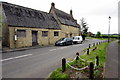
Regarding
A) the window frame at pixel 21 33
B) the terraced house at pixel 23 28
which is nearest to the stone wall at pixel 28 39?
the terraced house at pixel 23 28

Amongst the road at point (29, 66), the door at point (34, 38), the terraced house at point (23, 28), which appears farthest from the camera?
the door at point (34, 38)

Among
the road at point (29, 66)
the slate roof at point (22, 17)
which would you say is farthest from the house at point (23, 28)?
the road at point (29, 66)

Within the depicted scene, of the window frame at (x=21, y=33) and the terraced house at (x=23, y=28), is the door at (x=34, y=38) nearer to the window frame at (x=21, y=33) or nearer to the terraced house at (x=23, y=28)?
the terraced house at (x=23, y=28)

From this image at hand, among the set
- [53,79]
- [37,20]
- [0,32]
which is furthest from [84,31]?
[53,79]

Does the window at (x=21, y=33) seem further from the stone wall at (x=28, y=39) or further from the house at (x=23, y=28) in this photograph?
the stone wall at (x=28, y=39)

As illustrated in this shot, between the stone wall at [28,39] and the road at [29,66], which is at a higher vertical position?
the stone wall at [28,39]

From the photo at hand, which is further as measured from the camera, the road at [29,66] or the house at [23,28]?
the house at [23,28]

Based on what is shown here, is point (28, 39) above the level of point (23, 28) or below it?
below

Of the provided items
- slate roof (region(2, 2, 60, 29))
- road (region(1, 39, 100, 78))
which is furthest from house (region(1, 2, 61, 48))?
road (region(1, 39, 100, 78))

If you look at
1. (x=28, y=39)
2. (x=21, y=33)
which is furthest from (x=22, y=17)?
(x=28, y=39)

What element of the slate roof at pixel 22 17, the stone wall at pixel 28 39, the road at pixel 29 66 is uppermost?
the slate roof at pixel 22 17

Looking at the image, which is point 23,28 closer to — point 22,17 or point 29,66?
point 22,17

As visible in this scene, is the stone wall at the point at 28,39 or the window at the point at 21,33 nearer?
the stone wall at the point at 28,39

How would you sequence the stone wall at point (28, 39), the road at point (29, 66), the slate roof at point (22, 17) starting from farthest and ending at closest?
the slate roof at point (22, 17), the stone wall at point (28, 39), the road at point (29, 66)
